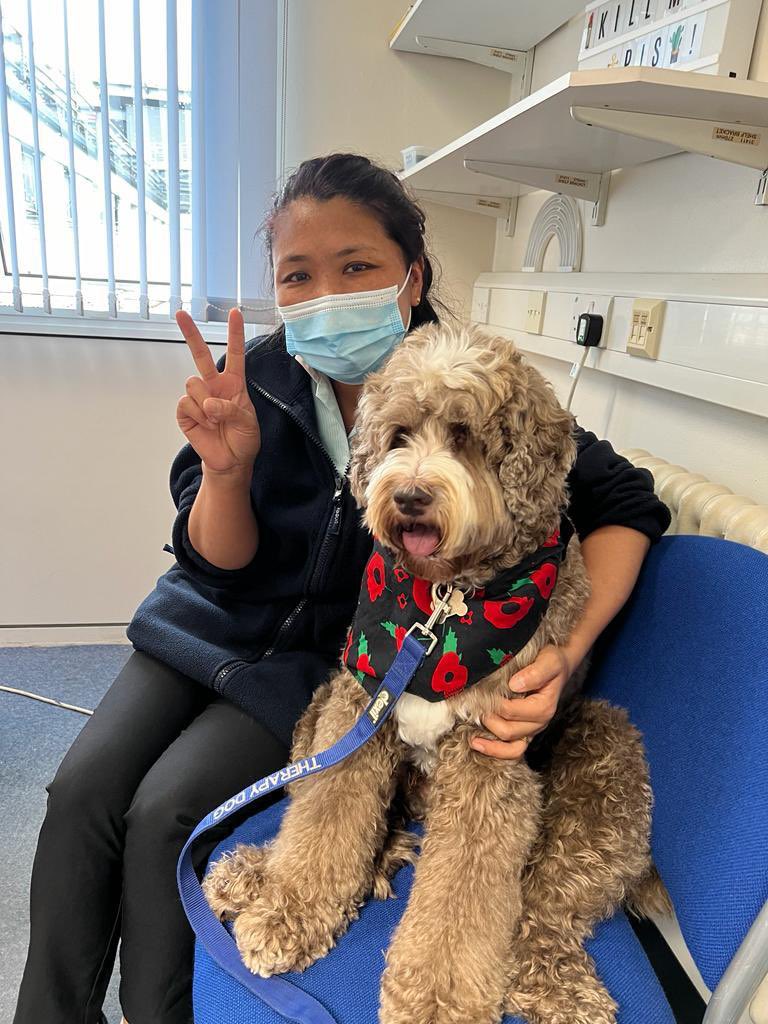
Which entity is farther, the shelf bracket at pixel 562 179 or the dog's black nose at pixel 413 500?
the shelf bracket at pixel 562 179

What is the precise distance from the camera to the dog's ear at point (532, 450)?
0.89 metres

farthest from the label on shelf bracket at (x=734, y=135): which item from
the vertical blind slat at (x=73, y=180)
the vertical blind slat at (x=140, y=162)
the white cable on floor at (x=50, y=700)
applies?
the white cable on floor at (x=50, y=700)

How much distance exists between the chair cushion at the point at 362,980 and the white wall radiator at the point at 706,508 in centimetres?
58

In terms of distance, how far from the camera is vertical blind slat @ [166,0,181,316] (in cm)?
214

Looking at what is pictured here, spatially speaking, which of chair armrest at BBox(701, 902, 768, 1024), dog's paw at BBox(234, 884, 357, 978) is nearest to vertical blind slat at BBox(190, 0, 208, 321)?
dog's paw at BBox(234, 884, 357, 978)

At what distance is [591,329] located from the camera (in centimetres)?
160

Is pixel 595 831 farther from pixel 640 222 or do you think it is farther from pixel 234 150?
pixel 234 150

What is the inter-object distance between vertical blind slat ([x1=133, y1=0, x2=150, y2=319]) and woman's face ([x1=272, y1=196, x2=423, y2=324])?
1156mm

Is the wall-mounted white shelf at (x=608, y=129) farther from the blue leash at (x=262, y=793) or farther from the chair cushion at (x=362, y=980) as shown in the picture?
the chair cushion at (x=362, y=980)

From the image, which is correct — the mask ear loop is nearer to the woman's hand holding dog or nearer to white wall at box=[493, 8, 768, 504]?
white wall at box=[493, 8, 768, 504]

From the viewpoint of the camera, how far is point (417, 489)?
2.80ft

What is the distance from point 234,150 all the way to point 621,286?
1.41 metres

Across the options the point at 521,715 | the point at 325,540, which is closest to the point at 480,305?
the point at 325,540

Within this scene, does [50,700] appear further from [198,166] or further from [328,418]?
[198,166]
